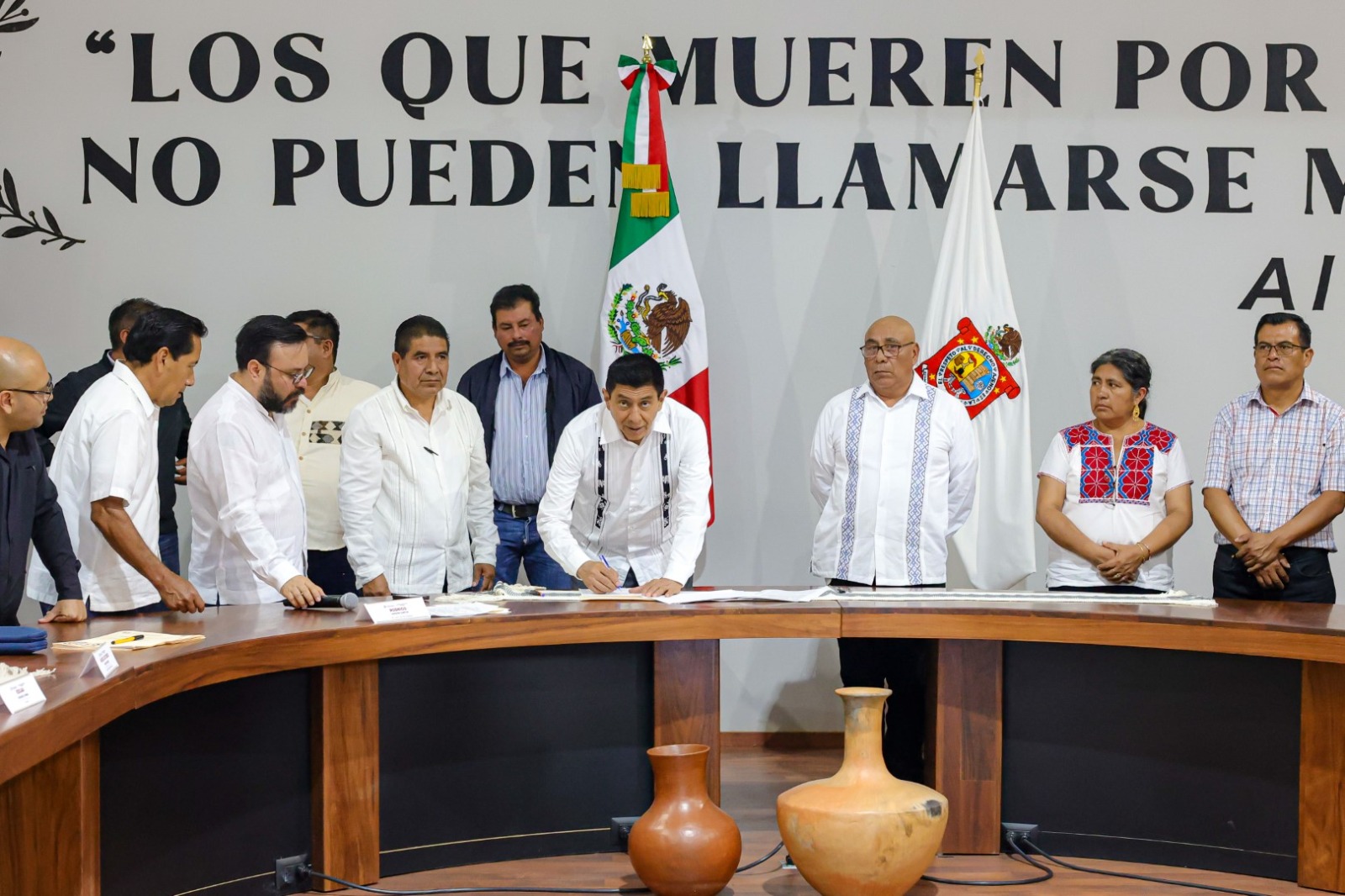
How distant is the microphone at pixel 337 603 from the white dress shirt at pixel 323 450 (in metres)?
1.08

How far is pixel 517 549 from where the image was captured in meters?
4.42

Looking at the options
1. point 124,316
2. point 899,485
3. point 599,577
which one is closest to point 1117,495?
point 899,485

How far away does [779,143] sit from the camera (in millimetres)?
5012

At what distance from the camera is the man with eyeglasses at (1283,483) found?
12.7ft

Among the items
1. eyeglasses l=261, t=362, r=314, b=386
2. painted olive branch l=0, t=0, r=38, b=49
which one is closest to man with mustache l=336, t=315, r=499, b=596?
eyeglasses l=261, t=362, r=314, b=386

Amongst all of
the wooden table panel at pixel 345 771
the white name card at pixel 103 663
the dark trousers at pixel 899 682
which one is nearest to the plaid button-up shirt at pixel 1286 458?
the dark trousers at pixel 899 682

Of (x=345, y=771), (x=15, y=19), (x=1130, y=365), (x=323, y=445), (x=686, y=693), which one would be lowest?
(x=345, y=771)

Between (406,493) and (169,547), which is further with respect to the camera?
(169,547)

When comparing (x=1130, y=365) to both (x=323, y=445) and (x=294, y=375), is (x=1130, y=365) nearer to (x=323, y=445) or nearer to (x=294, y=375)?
(x=294, y=375)

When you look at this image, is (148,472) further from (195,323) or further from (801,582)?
(801,582)

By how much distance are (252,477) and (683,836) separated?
144 centimetres

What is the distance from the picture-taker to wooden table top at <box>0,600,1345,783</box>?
2764 mm

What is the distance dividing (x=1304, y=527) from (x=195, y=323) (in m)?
3.18

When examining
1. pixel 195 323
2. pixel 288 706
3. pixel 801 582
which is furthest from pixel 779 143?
pixel 288 706
